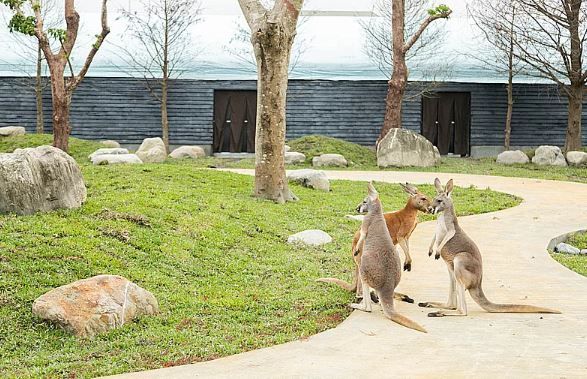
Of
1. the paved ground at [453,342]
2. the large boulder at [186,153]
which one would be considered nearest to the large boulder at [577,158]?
the large boulder at [186,153]

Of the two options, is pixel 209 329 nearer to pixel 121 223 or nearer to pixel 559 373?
pixel 559 373

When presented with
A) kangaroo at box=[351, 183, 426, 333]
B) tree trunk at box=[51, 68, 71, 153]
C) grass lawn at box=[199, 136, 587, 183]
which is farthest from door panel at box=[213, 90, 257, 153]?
kangaroo at box=[351, 183, 426, 333]

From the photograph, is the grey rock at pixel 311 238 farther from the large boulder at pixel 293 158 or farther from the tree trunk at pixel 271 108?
the large boulder at pixel 293 158

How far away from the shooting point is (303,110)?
2934 centimetres

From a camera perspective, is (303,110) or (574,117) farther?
(303,110)

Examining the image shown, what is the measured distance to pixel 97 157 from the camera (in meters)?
21.6

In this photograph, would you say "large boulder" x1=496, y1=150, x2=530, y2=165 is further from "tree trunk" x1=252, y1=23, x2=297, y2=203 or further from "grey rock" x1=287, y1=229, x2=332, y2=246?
"grey rock" x1=287, y1=229, x2=332, y2=246

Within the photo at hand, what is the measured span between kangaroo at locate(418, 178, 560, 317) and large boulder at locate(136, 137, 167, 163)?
17218 millimetres

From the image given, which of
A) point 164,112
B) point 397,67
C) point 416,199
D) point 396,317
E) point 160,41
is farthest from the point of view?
point 160,41

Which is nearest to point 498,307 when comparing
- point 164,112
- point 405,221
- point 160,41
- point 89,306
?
point 405,221

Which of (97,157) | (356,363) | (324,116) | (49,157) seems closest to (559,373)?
(356,363)

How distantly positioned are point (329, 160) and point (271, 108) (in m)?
9.87

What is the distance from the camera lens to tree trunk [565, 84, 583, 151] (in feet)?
85.9

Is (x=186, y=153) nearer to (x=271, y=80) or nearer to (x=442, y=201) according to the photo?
(x=271, y=80)
